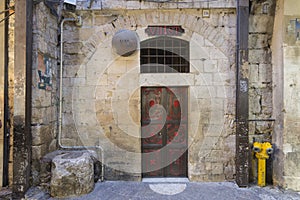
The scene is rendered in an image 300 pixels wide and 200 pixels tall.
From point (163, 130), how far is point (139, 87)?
3.43ft

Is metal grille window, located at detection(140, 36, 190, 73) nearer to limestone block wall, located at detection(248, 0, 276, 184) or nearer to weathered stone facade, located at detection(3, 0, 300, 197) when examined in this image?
weathered stone facade, located at detection(3, 0, 300, 197)

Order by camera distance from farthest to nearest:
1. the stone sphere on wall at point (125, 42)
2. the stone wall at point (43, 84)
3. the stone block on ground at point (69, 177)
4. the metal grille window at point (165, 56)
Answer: the metal grille window at point (165, 56) → the stone sphere on wall at point (125, 42) → the stone wall at point (43, 84) → the stone block on ground at point (69, 177)

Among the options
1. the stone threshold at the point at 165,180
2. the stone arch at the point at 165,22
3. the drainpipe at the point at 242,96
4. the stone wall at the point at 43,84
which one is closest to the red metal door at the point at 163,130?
the stone threshold at the point at 165,180

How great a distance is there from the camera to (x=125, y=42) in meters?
3.76

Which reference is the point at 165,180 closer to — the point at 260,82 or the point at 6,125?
the point at 260,82

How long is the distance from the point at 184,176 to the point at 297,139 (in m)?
2.26

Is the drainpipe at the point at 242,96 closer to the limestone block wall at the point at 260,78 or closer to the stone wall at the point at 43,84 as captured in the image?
the limestone block wall at the point at 260,78

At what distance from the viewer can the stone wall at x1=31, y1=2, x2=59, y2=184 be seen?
3.40m

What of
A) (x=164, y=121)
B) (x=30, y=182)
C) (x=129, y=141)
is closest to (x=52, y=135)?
(x=30, y=182)

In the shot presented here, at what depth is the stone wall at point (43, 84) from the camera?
340 centimetres

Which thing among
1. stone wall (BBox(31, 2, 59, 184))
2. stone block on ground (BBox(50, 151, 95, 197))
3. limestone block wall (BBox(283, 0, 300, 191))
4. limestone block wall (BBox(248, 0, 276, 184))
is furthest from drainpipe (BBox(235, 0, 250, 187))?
stone wall (BBox(31, 2, 59, 184))

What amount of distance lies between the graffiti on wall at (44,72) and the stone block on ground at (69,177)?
1.39 m

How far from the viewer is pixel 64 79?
3.97 metres

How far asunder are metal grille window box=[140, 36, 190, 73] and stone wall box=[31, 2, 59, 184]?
5.99ft
